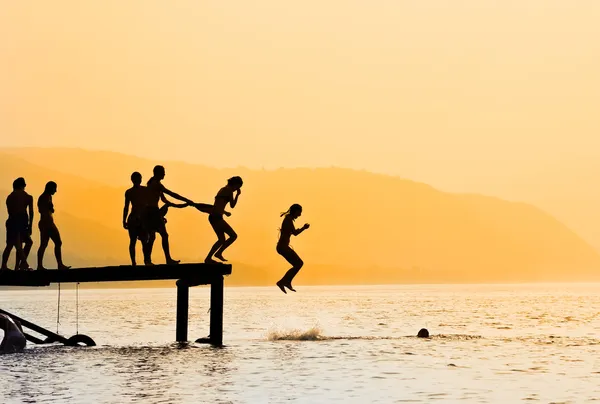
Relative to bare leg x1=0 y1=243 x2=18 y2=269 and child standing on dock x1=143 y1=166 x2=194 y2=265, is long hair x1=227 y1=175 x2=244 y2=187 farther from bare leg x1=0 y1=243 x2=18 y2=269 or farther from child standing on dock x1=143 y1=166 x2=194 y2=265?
bare leg x1=0 y1=243 x2=18 y2=269

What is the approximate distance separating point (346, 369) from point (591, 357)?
983 cm

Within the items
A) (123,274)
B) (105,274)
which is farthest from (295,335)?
(123,274)

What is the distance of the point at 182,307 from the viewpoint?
3278 centimetres

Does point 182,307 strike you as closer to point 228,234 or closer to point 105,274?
point 105,274

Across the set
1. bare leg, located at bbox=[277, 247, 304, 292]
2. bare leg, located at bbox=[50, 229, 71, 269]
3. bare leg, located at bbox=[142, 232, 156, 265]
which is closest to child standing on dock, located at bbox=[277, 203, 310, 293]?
bare leg, located at bbox=[277, 247, 304, 292]

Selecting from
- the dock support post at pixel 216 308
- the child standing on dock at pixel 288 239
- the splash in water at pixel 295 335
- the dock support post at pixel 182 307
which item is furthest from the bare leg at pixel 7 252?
the splash in water at pixel 295 335

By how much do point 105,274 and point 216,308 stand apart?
3510mm

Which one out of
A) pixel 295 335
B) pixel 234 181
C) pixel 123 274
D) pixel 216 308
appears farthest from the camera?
pixel 295 335

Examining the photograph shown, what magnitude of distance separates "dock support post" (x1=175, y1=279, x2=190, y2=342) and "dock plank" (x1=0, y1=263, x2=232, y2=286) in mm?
1279

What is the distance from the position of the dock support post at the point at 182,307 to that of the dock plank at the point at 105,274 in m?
1.28

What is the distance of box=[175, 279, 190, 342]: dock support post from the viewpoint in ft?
104

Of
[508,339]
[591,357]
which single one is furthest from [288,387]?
[508,339]

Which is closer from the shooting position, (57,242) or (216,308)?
(57,242)

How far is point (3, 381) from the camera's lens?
23.0 meters
